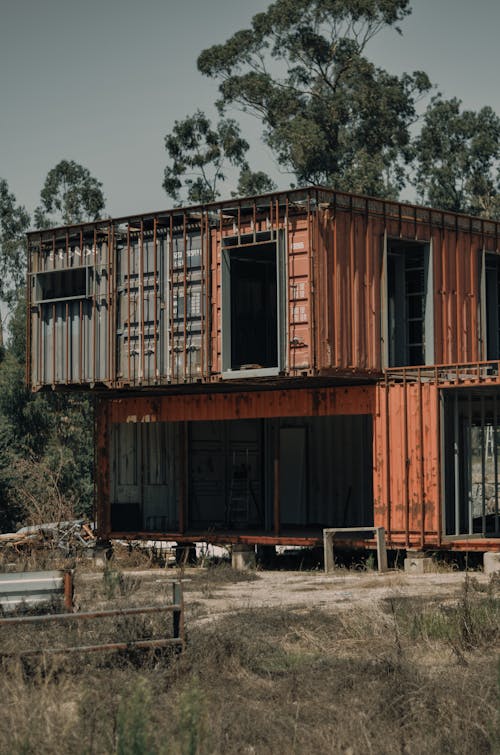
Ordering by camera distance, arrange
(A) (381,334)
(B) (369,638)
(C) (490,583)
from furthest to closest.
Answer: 1. (A) (381,334)
2. (C) (490,583)
3. (B) (369,638)

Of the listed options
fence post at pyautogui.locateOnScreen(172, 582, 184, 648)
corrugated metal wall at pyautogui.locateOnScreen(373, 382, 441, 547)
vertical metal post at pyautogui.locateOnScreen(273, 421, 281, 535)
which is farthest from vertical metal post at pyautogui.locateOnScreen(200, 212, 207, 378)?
fence post at pyautogui.locateOnScreen(172, 582, 184, 648)

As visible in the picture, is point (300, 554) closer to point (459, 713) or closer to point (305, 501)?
point (305, 501)

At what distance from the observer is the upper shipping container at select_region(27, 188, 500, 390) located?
25828 mm

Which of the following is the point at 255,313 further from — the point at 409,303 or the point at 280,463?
the point at 409,303

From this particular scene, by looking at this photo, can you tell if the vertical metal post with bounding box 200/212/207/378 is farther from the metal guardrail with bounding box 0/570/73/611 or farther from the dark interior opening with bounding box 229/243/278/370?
the metal guardrail with bounding box 0/570/73/611

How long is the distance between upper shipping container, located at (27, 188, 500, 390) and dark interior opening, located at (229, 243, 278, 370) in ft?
0.21

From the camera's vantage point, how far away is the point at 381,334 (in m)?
26.9

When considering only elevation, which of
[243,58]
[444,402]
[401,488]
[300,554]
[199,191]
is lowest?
[300,554]

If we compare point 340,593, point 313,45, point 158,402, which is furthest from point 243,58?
point 340,593

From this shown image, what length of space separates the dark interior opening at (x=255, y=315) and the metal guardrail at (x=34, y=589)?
14989 mm

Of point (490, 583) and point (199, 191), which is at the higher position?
point (199, 191)

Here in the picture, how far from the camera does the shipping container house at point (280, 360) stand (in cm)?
2552

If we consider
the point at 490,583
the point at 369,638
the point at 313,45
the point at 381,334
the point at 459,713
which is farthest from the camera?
the point at 313,45

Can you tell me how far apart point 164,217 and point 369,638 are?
14294 mm
